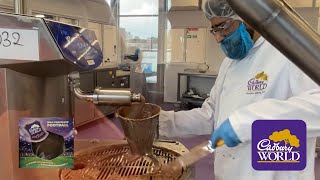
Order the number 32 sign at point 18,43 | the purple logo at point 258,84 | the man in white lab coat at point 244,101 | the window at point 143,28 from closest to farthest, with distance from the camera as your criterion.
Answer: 1. the number 32 sign at point 18,43
2. the man in white lab coat at point 244,101
3. the purple logo at point 258,84
4. the window at point 143,28

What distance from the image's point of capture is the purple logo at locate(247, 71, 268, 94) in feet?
3.31

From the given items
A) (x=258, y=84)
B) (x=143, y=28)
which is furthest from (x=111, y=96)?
(x=143, y=28)

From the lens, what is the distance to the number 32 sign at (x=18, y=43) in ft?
1.71

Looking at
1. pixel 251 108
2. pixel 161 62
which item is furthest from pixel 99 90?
pixel 161 62

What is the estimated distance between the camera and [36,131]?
60 cm

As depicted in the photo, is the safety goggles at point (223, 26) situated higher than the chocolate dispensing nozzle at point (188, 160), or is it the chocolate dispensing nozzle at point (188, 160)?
the safety goggles at point (223, 26)

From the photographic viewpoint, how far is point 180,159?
858 millimetres

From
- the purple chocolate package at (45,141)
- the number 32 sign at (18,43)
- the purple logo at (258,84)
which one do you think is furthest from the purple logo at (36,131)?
the purple logo at (258,84)

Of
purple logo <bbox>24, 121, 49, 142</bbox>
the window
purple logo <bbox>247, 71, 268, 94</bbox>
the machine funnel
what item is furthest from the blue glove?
the window

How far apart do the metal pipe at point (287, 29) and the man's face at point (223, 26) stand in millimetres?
765

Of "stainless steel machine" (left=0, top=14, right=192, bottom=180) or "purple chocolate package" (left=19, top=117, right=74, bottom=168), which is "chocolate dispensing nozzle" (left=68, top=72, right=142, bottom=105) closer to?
"stainless steel machine" (left=0, top=14, right=192, bottom=180)

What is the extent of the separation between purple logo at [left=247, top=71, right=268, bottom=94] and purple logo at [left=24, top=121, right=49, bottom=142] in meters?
0.74

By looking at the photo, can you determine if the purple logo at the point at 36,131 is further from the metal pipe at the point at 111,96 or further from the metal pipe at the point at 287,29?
the metal pipe at the point at 287,29

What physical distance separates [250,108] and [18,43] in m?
0.61
